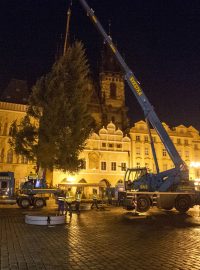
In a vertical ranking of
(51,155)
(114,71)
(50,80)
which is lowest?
(51,155)

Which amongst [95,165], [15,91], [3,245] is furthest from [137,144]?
[3,245]

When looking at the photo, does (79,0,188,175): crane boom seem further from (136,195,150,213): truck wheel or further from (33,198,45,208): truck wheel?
(33,198,45,208): truck wheel

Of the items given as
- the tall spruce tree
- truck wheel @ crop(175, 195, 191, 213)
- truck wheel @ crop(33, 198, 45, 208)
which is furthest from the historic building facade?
truck wheel @ crop(175, 195, 191, 213)

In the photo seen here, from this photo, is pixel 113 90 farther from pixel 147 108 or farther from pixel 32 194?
pixel 32 194

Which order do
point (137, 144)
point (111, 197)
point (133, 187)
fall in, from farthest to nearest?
point (137, 144) → point (111, 197) → point (133, 187)

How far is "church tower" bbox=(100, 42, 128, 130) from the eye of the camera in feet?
219

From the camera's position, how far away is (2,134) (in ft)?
153

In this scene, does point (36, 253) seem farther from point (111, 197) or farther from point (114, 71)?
point (114, 71)

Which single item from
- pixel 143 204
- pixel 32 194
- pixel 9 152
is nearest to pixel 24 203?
pixel 32 194

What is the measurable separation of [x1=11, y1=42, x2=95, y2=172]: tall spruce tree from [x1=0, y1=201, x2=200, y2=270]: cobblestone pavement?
16224 mm

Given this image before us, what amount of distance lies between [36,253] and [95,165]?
1653 inches

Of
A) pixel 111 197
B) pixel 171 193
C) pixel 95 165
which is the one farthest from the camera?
pixel 95 165

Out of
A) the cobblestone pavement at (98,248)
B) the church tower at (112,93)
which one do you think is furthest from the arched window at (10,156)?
the cobblestone pavement at (98,248)

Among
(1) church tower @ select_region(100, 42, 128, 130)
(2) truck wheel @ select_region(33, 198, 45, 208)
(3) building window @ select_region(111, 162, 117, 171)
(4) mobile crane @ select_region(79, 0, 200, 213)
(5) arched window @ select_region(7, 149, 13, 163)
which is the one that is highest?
(1) church tower @ select_region(100, 42, 128, 130)
